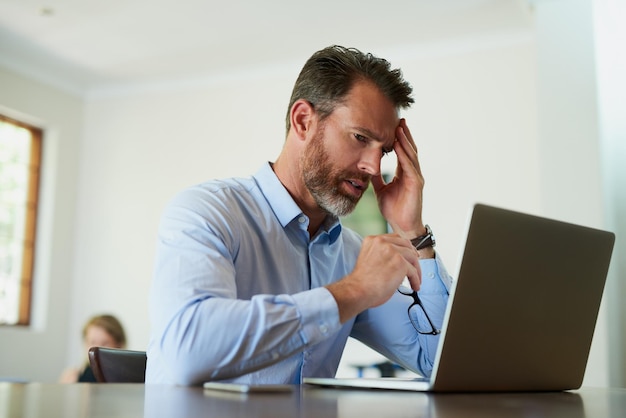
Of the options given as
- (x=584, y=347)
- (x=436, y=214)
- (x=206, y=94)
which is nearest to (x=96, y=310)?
(x=206, y=94)

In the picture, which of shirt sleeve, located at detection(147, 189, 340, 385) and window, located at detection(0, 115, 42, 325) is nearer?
shirt sleeve, located at detection(147, 189, 340, 385)

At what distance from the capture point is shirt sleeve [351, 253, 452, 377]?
1.65m

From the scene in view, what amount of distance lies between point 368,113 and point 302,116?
0.17 metres

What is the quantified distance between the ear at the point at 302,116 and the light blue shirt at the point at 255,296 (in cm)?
14

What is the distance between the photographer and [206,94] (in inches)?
229

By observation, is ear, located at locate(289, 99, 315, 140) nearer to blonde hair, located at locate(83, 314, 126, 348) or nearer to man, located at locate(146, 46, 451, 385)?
man, located at locate(146, 46, 451, 385)

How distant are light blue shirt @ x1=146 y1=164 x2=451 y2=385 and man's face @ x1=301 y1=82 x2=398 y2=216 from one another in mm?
82

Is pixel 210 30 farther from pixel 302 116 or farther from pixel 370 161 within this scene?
pixel 370 161

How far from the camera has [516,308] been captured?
1.07 metres

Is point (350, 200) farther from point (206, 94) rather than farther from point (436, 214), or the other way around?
point (206, 94)

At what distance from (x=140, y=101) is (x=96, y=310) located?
67.8 inches

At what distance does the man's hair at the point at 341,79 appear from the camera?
1.73 metres

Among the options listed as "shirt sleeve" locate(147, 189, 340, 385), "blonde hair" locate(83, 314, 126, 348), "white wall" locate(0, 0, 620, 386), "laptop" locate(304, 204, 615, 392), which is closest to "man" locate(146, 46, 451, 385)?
"shirt sleeve" locate(147, 189, 340, 385)

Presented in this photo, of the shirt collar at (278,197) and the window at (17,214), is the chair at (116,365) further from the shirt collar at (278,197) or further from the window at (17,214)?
the window at (17,214)
